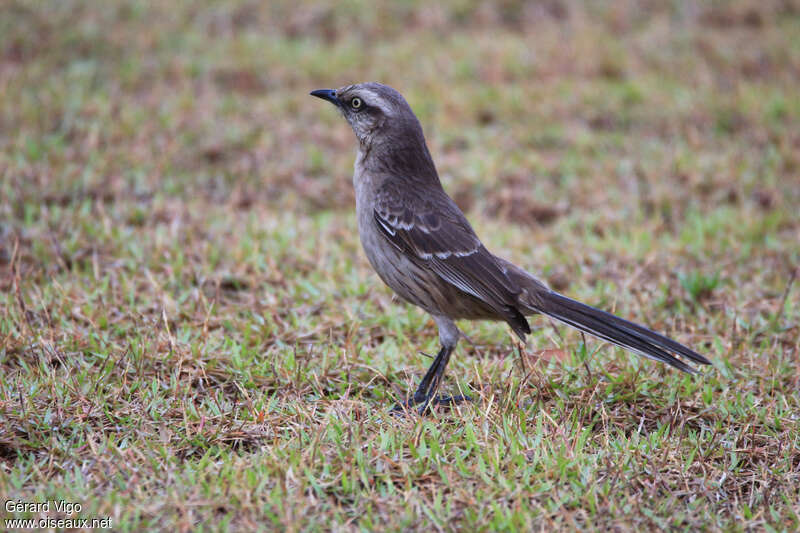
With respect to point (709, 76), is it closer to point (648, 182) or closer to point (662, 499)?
point (648, 182)

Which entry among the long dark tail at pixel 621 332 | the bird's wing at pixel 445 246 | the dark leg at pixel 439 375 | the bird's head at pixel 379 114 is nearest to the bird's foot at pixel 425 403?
the dark leg at pixel 439 375

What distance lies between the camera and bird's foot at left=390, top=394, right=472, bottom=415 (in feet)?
14.1

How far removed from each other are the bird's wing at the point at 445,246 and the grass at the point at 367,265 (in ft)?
1.60

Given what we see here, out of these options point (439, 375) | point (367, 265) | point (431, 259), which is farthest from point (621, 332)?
point (367, 265)

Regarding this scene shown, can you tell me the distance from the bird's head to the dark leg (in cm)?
122

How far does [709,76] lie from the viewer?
10.1 m

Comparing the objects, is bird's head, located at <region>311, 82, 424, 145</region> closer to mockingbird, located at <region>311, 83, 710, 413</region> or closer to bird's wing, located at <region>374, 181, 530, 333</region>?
mockingbird, located at <region>311, 83, 710, 413</region>

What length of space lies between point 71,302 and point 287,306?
142 cm

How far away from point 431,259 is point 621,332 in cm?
→ 114

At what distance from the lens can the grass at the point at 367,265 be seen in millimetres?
3744

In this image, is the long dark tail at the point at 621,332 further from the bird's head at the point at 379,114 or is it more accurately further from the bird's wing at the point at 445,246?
the bird's head at the point at 379,114

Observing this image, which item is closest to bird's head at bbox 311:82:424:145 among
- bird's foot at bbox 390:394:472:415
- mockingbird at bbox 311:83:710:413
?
mockingbird at bbox 311:83:710:413

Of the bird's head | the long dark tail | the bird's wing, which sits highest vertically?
the bird's head

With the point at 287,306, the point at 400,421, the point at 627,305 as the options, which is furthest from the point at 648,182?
the point at 400,421
